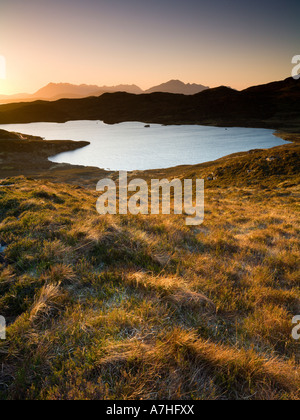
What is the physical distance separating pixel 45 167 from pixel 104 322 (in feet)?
280

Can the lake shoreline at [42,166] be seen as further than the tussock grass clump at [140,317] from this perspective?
Yes

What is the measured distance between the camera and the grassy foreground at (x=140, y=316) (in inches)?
90.4

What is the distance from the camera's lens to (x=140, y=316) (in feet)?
10.3

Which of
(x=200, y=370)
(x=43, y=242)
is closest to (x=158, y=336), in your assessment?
(x=200, y=370)

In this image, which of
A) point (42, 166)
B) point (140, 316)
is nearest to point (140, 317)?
point (140, 316)

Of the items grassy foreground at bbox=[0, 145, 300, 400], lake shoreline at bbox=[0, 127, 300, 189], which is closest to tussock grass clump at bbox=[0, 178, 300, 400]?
grassy foreground at bbox=[0, 145, 300, 400]

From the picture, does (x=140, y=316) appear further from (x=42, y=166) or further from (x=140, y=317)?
(x=42, y=166)

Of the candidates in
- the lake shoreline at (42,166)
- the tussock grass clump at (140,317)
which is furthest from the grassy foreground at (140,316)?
the lake shoreline at (42,166)

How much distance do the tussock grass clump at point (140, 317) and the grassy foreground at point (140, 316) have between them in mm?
17

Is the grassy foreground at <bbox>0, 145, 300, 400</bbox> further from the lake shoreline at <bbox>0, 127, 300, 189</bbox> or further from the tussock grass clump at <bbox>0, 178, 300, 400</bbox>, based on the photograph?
the lake shoreline at <bbox>0, 127, 300, 189</bbox>

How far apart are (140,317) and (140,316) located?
3cm

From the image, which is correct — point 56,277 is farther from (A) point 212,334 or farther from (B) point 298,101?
(B) point 298,101

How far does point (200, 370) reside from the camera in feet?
7.88

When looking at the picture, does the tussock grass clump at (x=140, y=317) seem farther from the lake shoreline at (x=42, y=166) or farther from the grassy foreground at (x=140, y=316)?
the lake shoreline at (x=42, y=166)
